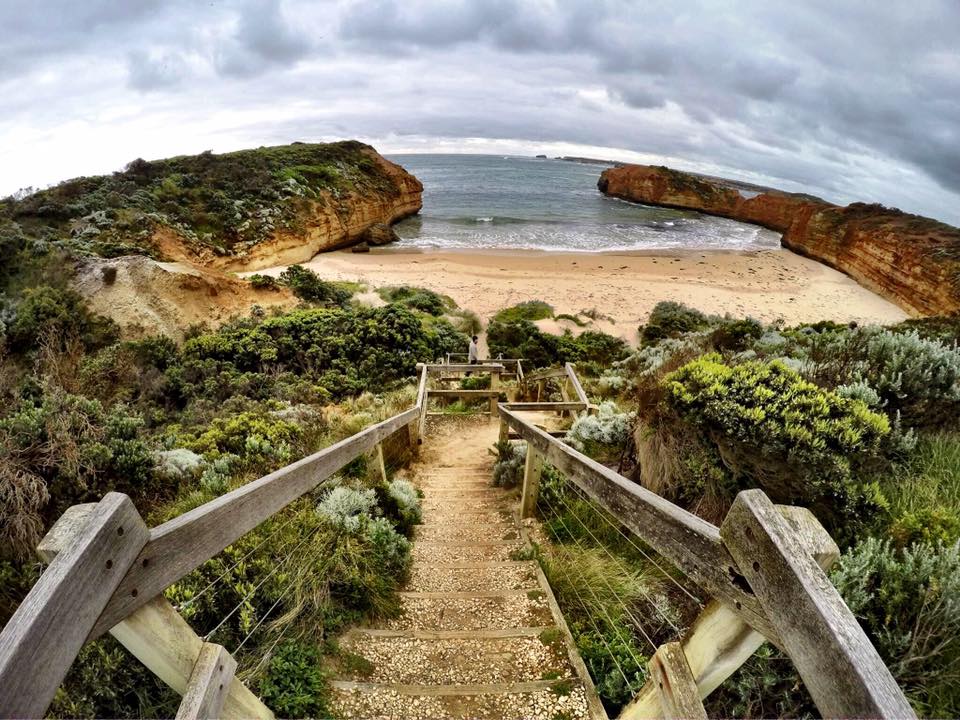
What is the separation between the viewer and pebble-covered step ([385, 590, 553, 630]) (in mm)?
3258

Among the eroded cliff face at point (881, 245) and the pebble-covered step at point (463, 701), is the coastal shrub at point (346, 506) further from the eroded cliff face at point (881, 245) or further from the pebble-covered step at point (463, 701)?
the eroded cliff face at point (881, 245)

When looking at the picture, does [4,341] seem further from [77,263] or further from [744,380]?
[744,380]

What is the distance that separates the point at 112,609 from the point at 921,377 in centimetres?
525

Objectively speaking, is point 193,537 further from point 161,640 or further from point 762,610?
point 762,610

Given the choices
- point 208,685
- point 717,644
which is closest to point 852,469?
point 717,644

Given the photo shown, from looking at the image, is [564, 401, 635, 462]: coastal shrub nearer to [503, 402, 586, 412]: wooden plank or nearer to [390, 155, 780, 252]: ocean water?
[503, 402, 586, 412]: wooden plank

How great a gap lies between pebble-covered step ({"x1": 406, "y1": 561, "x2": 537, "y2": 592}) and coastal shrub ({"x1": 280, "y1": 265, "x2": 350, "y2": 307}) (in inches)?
586

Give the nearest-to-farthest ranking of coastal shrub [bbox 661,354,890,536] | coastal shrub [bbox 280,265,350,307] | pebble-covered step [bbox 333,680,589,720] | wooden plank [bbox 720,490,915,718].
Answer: wooden plank [bbox 720,490,915,718]
pebble-covered step [bbox 333,680,589,720]
coastal shrub [bbox 661,354,890,536]
coastal shrub [bbox 280,265,350,307]

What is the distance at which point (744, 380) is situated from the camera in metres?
3.65

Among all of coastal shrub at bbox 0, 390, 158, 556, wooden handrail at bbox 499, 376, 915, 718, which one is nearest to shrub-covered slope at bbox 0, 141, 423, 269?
coastal shrub at bbox 0, 390, 158, 556

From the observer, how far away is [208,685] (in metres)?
1.50

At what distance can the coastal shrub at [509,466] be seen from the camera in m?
6.29

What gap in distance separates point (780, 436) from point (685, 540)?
2.04 meters

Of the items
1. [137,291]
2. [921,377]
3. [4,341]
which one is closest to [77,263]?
[137,291]
